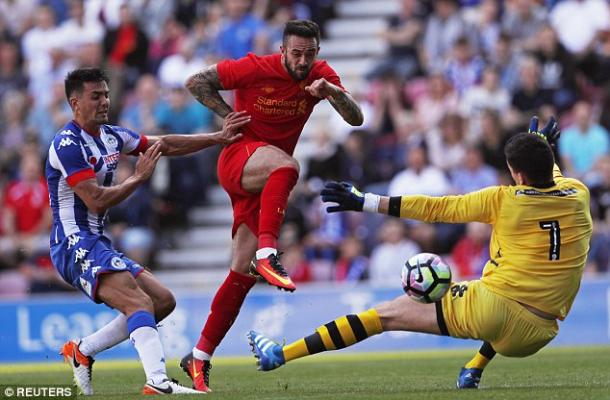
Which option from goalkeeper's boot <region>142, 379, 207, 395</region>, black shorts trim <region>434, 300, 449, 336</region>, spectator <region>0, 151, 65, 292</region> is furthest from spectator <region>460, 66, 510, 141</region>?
goalkeeper's boot <region>142, 379, 207, 395</region>

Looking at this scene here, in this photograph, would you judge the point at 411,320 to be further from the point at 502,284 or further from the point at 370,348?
the point at 370,348

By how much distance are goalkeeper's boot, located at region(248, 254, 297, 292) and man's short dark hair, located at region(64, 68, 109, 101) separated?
1.93 metres

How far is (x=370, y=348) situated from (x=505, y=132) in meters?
3.73

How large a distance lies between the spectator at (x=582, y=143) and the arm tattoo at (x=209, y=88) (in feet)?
25.8

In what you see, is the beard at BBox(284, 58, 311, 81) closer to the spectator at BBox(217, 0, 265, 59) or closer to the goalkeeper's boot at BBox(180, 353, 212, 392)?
the goalkeeper's boot at BBox(180, 353, 212, 392)

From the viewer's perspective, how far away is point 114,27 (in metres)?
22.8

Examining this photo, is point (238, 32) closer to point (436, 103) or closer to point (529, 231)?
point (436, 103)

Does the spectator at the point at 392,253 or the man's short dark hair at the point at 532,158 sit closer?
the man's short dark hair at the point at 532,158

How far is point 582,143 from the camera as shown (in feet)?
58.3

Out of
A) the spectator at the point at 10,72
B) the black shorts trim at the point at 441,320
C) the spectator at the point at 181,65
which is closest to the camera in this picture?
the black shorts trim at the point at 441,320

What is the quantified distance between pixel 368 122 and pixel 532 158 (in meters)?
10.3

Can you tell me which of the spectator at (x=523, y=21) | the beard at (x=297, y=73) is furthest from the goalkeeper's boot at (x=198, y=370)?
the spectator at (x=523, y=21)

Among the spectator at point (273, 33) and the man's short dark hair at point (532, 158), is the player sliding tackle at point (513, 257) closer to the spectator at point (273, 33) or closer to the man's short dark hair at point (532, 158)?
the man's short dark hair at point (532, 158)

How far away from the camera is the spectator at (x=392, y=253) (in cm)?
1750
